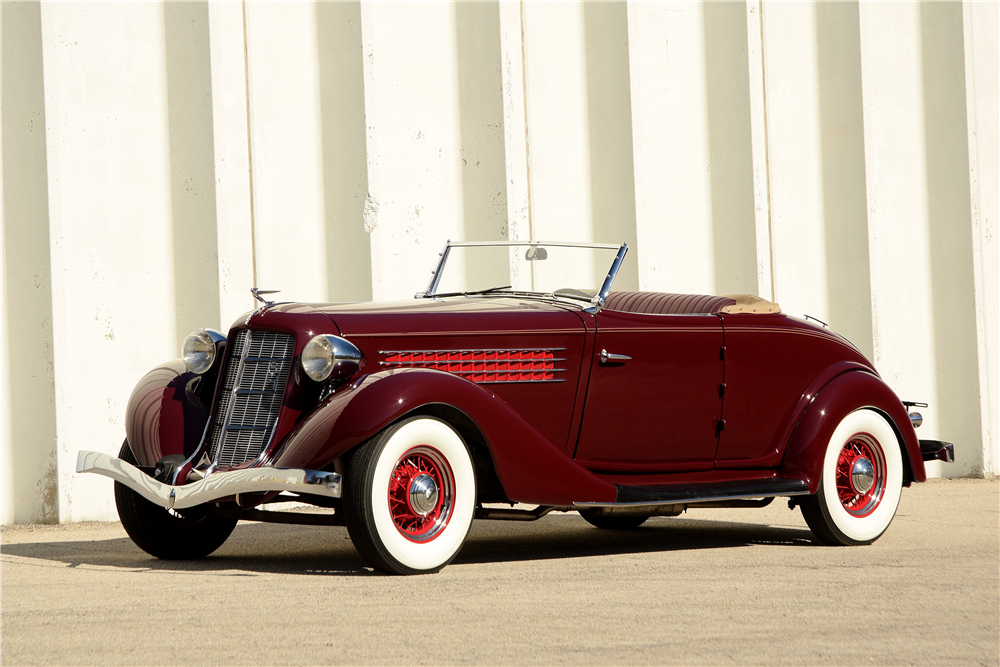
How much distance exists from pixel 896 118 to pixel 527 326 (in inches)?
231

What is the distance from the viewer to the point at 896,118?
31.8ft

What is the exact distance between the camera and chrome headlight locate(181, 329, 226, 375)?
5.55 m

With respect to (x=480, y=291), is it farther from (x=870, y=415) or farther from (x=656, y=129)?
(x=656, y=129)

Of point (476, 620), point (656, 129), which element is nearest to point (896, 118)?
point (656, 129)

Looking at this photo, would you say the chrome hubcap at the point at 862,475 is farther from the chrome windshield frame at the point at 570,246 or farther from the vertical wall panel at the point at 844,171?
the vertical wall panel at the point at 844,171

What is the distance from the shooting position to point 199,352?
5.57m

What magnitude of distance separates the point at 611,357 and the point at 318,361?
4.75 feet

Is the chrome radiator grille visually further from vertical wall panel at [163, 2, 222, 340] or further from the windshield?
vertical wall panel at [163, 2, 222, 340]

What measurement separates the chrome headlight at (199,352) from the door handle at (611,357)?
1.95 meters

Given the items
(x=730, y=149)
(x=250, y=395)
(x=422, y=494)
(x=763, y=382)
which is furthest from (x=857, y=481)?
(x=730, y=149)

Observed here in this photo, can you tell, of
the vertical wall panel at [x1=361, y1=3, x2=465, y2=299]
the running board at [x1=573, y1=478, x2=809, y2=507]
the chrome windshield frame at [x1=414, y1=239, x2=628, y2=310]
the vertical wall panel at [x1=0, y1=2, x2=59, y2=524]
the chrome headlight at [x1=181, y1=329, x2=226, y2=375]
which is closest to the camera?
the running board at [x1=573, y1=478, x2=809, y2=507]

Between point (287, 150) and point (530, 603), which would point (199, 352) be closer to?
point (530, 603)

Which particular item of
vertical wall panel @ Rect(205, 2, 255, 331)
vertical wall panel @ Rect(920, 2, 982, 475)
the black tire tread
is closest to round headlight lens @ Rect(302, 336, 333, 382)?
the black tire tread

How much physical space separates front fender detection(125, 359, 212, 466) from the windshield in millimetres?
1433
